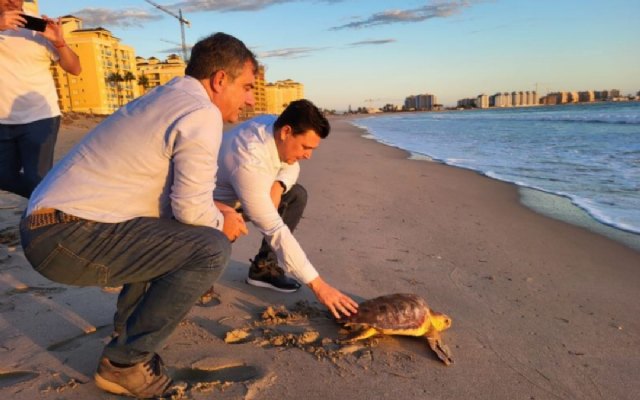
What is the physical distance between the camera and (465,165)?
445 inches

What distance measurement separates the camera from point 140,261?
206cm

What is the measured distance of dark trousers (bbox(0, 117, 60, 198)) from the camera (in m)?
3.60

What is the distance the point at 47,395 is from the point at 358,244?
3018mm

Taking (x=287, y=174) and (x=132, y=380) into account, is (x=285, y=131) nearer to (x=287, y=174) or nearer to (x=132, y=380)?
(x=287, y=174)

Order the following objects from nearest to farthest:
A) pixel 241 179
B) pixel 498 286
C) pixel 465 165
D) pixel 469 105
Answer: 1. pixel 241 179
2. pixel 498 286
3. pixel 465 165
4. pixel 469 105

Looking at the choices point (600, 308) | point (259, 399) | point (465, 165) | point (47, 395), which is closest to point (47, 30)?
point (47, 395)

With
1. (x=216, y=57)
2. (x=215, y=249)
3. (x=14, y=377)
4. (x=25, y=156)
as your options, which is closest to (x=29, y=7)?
(x=25, y=156)

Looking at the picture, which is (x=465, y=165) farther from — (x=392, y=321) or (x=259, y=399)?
(x=259, y=399)

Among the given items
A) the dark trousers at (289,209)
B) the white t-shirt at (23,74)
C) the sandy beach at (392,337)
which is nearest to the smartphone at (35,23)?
the white t-shirt at (23,74)

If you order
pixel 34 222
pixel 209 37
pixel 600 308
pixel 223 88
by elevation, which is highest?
pixel 209 37

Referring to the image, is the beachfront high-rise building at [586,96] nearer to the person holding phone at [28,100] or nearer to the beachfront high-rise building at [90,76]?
the beachfront high-rise building at [90,76]

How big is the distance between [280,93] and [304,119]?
153784 mm

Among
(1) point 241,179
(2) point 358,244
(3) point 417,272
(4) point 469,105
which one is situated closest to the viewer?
(1) point 241,179

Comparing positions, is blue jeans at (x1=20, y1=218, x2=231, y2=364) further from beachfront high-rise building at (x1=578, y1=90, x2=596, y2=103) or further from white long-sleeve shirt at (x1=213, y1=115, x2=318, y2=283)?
beachfront high-rise building at (x1=578, y1=90, x2=596, y2=103)
